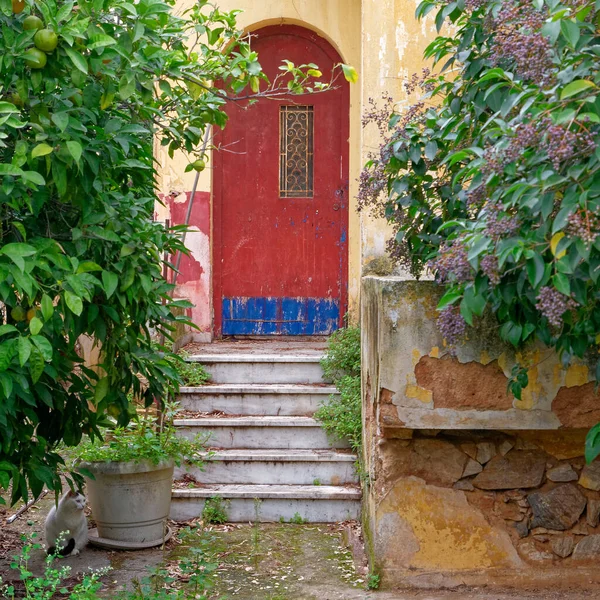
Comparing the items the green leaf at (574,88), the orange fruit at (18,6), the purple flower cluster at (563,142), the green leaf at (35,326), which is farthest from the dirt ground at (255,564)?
the green leaf at (574,88)

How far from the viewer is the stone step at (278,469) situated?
588cm

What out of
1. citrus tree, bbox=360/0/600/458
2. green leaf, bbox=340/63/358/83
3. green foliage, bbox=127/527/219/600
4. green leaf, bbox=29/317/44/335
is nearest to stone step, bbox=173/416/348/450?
green foliage, bbox=127/527/219/600

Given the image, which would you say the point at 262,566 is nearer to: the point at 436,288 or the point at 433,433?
the point at 433,433

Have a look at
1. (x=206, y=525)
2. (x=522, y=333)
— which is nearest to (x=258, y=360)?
(x=206, y=525)

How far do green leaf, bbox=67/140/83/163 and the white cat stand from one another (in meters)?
2.59

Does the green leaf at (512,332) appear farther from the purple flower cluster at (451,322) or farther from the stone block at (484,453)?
the stone block at (484,453)

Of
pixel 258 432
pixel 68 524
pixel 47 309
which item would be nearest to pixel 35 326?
pixel 47 309

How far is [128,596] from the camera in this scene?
4.02 m

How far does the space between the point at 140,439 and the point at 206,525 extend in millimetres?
778

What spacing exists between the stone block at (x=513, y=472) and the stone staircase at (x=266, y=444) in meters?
1.43

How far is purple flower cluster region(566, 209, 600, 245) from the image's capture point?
2.34 m

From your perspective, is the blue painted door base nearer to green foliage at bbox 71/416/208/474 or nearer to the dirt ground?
green foliage at bbox 71/416/208/474

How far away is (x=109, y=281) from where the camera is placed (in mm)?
3076

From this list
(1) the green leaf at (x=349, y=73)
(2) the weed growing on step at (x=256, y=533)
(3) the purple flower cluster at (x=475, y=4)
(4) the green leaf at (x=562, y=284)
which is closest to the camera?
(4) the green leaf at (x=562, y=284)
